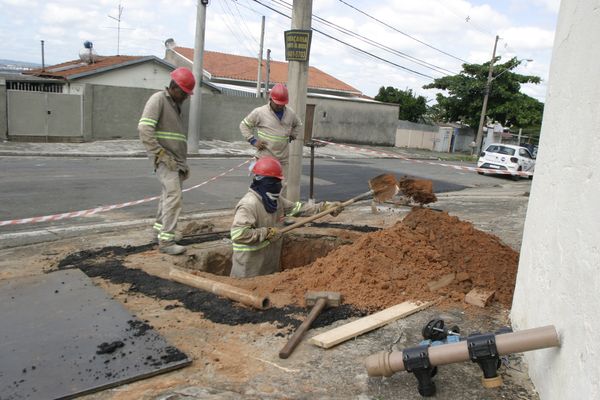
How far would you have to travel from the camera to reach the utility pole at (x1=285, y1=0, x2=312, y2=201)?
7688 millimetres

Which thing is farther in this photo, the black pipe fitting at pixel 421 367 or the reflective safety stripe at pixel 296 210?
the reflective safety stripe at pixel 296 210

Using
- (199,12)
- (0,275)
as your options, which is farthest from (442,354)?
(199,12)

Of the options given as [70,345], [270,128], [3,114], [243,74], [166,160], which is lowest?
[70,345]

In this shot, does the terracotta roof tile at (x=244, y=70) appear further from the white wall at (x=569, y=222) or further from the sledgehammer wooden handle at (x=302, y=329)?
the white wall at (x=569, y=222)

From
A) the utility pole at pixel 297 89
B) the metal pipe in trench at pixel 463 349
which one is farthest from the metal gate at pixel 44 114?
the metal pipe in trench at pixel 463 349

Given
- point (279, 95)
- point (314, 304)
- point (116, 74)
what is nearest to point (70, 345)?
point (314, 304)

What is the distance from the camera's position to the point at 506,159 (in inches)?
755

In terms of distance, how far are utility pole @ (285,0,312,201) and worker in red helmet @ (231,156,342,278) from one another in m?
2.53

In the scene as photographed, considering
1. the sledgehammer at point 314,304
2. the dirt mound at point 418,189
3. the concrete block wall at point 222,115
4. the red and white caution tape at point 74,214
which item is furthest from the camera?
the concrete block wall at point 222,115

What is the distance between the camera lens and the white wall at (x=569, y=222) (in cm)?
219

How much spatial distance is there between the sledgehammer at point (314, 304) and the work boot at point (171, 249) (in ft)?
6.81

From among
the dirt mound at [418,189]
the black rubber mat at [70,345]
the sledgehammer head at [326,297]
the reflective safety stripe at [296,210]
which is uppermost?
the dirt mound at [418,189]

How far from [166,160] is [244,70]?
1376 inches

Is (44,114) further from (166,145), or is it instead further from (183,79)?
(183,79)
